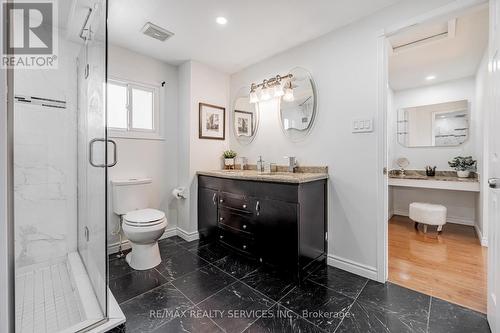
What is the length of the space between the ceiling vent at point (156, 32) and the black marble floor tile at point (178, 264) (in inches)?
89.3

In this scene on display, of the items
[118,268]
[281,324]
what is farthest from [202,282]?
[118,268]

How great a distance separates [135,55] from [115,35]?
1.21 feet

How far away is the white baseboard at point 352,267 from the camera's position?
75.2 inches

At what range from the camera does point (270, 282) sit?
1858mm

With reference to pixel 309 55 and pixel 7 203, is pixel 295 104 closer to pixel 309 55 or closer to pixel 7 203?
pixel 309 55

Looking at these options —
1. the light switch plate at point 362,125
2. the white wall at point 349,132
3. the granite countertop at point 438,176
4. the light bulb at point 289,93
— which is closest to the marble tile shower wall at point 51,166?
the light bulb at point 289,93

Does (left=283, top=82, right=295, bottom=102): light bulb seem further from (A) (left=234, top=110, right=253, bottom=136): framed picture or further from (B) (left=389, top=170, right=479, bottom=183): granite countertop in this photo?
(B) (left=389, top=170, right=479, bottom=183): granite countertop

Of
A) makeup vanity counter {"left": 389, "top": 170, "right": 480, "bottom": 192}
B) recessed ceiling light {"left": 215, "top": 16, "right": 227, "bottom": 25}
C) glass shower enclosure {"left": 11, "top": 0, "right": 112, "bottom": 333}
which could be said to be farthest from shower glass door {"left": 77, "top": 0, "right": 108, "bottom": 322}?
makeup vanity counter {"left": 389, "top": 170, "right": 480, "bottom": 192}

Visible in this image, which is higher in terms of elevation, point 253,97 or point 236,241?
point 253,97

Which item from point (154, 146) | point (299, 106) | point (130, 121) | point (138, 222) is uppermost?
point (299, 106)

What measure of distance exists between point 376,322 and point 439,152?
3.34 meters

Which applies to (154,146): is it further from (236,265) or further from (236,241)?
(236,265)

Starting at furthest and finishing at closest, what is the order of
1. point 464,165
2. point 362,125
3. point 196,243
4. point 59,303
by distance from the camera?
point 464,165, point 196,243, point 362,125, point 59,303

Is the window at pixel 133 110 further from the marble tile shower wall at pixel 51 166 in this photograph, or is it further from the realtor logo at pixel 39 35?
the realtor logo at pixel 39 35
